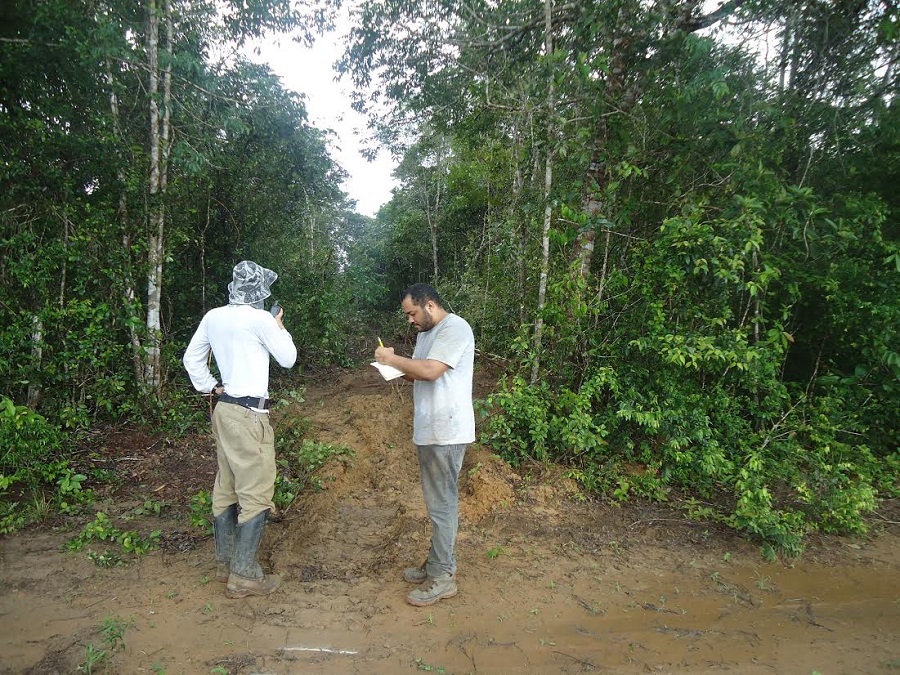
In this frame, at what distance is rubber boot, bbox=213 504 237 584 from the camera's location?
3248mm

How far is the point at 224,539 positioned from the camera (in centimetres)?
328

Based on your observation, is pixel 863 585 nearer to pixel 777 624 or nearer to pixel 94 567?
pixel 777 624

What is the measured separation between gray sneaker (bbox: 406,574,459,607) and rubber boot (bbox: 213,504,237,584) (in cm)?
121

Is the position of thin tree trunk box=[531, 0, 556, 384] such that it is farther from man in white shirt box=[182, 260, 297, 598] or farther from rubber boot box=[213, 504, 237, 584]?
rubber boot box=[213, 504, 237, 584]

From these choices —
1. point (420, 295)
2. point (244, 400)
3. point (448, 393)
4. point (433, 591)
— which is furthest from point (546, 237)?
point (433, 591)

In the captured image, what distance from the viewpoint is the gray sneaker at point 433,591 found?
3.04 metres

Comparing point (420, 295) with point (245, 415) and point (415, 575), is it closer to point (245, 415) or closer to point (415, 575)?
point (245, 415)

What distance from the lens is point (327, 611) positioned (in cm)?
298

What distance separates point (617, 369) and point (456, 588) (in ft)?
8.54

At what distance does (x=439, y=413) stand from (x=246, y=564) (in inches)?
60.6

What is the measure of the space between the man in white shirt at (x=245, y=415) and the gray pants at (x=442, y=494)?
100cm

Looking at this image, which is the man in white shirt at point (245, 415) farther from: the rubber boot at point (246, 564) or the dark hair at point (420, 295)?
the dark hair at point (420, 295)

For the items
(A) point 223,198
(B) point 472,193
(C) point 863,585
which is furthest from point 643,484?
(B) point 472,193

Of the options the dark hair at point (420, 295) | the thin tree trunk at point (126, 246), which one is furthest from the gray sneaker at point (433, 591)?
the thin tree trunk at point (126, 246)
